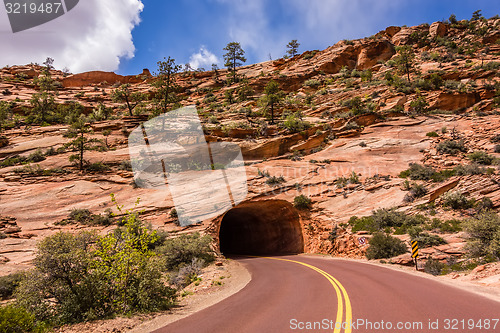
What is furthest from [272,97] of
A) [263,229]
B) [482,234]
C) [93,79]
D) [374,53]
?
[93,79]

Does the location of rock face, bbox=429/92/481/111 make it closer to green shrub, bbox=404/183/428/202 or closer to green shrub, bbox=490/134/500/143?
green shrub, bbox=490/134/500/143

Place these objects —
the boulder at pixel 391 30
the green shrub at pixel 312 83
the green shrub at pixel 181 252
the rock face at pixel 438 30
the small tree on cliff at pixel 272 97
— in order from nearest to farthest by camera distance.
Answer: the green shrub at pixel 181 252 < the small tree on cliff at pixel 272 97 < the green shrub at pixel 312 83 < the rock face at pixel 438 30 < the boulder at pixel 391 30

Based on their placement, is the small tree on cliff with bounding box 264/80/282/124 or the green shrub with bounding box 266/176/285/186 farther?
the small tree on cliff with bounding box 264/80/282/124

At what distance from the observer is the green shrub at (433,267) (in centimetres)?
1132

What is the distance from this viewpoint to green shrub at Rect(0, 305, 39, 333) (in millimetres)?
4871

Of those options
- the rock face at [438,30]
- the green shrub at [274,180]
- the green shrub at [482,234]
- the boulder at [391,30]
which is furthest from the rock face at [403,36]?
the green shrub at [482,234]

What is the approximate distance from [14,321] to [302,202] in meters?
21.0

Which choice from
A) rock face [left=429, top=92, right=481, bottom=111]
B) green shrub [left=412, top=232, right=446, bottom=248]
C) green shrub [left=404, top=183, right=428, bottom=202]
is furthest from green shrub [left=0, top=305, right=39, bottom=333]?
rock face [left=429, top=92, right=481, bottom=111]

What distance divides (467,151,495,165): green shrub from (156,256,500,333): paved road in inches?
768

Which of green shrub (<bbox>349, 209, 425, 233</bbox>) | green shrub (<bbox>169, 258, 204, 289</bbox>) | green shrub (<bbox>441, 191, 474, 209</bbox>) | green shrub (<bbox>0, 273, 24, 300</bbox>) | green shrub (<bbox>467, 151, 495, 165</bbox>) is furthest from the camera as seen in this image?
green shrub (<bbox>467, 151, 495, 165</bbox>)

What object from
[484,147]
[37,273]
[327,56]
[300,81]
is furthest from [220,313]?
[327,56]

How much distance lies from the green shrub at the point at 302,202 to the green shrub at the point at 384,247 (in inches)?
313

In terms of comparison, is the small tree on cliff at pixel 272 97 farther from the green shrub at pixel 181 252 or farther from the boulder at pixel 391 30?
the boulder at pixel 391 30

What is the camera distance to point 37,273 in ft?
21.8
